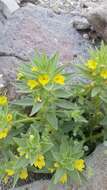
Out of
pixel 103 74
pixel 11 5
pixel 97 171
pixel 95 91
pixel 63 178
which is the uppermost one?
pixel 103 74

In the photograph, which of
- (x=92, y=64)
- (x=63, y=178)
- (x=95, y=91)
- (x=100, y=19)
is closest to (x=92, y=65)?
(x=92, y=64)

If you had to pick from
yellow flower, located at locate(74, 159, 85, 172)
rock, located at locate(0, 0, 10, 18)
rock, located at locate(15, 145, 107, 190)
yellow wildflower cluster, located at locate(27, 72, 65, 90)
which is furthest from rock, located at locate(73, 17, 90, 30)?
yellow flower, located at locate(74, 159, 85, 172)

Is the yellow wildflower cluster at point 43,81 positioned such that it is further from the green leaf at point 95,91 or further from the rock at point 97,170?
the rock at point 97,170

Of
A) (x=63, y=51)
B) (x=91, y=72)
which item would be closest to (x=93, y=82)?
(x=91, y=72)

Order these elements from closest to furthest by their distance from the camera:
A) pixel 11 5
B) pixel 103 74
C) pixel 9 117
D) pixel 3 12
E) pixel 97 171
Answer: pixel 103 74 < pixel 9 117 < pixel 97 171 < pixel 3 12 < pixel 11 5

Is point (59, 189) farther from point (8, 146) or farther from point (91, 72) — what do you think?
point (91, 72)

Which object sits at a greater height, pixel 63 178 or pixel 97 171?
pixel 63 178

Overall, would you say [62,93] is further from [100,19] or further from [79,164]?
[100,19]
